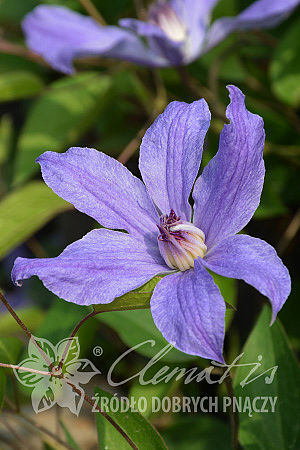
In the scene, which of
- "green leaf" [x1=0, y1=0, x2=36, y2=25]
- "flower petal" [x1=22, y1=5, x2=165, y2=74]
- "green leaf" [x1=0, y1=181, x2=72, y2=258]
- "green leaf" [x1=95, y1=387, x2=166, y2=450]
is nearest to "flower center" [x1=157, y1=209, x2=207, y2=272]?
"green leaf" [x1=95, y1=387, x2=166, y2=450]

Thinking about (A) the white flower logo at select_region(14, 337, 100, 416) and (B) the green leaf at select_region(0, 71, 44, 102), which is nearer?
(A) the white flower logo at select_region(14, 337, 100, 416)

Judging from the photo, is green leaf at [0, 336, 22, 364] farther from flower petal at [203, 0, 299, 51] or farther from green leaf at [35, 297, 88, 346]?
flower petal at [203, 0, 299, 51]

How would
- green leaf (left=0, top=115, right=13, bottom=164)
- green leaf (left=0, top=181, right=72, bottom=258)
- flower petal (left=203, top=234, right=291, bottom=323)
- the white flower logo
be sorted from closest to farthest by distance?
flower petal (left=203, top=234, right=291, bottom=323), the white flower logo, green leaf (left=0, top=181, right=72, bottom=258), green leaf (left=0, top=115, right=13, bottom=164)

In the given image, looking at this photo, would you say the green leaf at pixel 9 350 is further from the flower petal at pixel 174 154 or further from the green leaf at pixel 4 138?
the green leaf at pixel 4 138

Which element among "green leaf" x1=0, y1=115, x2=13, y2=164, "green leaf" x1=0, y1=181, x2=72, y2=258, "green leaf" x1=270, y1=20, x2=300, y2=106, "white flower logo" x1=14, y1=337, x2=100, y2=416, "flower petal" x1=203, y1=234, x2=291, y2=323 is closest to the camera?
"flower petal" x1=203, y1=234, x2=291, y2=323

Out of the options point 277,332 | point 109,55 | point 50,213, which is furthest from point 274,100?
point 277,332

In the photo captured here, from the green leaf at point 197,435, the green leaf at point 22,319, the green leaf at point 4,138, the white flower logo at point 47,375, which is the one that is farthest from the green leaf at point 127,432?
the green leaf at point 4,138

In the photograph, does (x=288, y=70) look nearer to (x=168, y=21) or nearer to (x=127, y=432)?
(x=168, y=21)

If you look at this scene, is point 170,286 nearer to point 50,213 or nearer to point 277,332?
point 277,332

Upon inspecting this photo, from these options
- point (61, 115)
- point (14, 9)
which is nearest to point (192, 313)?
point (61, 115)
